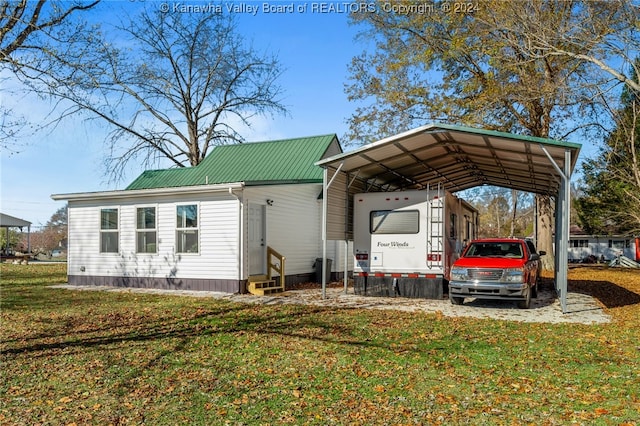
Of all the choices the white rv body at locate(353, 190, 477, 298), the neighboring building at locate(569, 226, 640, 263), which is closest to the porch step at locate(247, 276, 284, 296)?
the white rv body at locate(353, 190, 477, 298)

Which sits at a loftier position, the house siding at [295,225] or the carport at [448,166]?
the carport at [448,166]

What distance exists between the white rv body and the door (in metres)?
3.23

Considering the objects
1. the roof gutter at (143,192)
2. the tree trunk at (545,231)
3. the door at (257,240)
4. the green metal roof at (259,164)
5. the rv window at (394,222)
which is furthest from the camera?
the tree trunk at (545,231)

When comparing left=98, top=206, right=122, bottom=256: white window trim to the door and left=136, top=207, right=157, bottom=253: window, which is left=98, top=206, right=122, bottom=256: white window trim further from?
the door

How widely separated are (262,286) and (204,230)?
251 centimetres

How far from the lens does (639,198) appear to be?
76.8 feet

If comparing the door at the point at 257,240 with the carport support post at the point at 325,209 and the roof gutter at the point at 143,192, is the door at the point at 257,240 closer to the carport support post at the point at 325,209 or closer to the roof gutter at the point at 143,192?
the roof gutter at the point at 143,192

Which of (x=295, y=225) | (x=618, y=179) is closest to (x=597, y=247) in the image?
(x=618, y=179)

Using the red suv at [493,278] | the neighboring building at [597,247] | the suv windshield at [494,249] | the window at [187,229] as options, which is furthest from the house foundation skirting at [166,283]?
the neighboring building at [597,247]

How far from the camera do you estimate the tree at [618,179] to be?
2305 centimetres

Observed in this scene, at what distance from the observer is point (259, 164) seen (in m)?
20.6

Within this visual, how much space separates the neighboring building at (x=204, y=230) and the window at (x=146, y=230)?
3 centimetres

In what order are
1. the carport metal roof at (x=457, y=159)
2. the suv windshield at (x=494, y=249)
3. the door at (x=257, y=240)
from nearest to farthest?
the carport metal roof at (x=457, y=159), the suv windshield at (x=494, y=249), the door at (x=257, y=240)

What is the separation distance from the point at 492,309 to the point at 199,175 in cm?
1390
